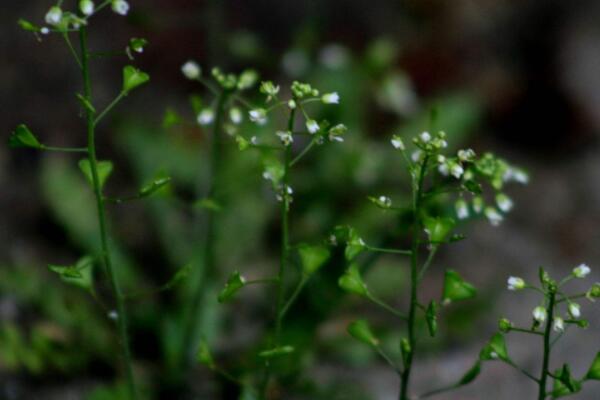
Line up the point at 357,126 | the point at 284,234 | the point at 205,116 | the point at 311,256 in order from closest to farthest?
the point at 284,234
the point at 311,256
the point at 205,116
the point at 357,126

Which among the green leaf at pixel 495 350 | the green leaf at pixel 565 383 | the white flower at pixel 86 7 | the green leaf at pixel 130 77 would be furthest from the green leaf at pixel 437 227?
the white flower at pixel 86 7

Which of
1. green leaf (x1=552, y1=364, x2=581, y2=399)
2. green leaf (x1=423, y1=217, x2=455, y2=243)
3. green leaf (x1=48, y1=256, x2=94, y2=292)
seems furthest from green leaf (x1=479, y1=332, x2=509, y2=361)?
green leaf (x1=48, y1=256, x2=94, y2=292)

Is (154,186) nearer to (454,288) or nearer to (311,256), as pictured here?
(311,256)

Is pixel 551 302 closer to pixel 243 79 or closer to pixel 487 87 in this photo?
pixel 243 79

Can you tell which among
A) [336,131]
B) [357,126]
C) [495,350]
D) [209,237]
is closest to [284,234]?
[336,131]

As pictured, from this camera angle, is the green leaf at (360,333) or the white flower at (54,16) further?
the green leaf at (360,333)

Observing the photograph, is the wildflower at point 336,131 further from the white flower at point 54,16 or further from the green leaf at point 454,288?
the white flower at point 54,16

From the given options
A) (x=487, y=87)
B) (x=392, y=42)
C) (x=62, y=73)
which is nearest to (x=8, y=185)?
(x=62, y=73)
